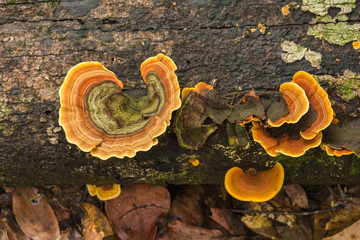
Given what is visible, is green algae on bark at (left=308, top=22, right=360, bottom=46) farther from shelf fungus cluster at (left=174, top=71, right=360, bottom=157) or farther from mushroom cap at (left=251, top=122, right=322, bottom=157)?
mushroom cap at (left=251, top=122, right=322, bottom=157)

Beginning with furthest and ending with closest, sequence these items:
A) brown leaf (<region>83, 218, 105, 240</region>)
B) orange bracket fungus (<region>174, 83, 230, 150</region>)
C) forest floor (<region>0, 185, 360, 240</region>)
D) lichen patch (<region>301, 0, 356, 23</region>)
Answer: forest floor (<region>0, 185, 360, 240</region>), brown leaf (<region>83, 218, 105, 240</region>), lichen patch (<region>301, 0, 356, 23</region>), orange bracket fungus (<region>174, 83, 230, 150</region>)

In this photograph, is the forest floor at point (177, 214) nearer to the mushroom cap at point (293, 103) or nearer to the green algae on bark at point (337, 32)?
the mushroom cap at point (293, 103)

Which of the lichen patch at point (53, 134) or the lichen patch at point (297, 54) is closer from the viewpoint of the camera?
the lichen patch at point (297, 54)

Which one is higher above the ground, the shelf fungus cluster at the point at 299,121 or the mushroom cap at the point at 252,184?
the shelf fungus cluster at the point at 299,121

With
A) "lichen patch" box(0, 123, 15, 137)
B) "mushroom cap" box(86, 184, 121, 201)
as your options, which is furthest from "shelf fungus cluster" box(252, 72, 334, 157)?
"lichen patch" box(0, 123, 15, 137)

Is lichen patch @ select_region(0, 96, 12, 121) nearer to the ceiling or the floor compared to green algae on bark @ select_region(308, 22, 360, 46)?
nearer to the floor

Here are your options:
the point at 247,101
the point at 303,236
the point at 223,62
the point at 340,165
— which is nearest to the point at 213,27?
the point at 223,62

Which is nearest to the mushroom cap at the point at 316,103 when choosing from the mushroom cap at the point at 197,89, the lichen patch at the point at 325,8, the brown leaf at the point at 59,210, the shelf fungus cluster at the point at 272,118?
the shelf fungus cluster at the point at 272,118

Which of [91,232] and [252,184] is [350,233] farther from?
[91,232]
